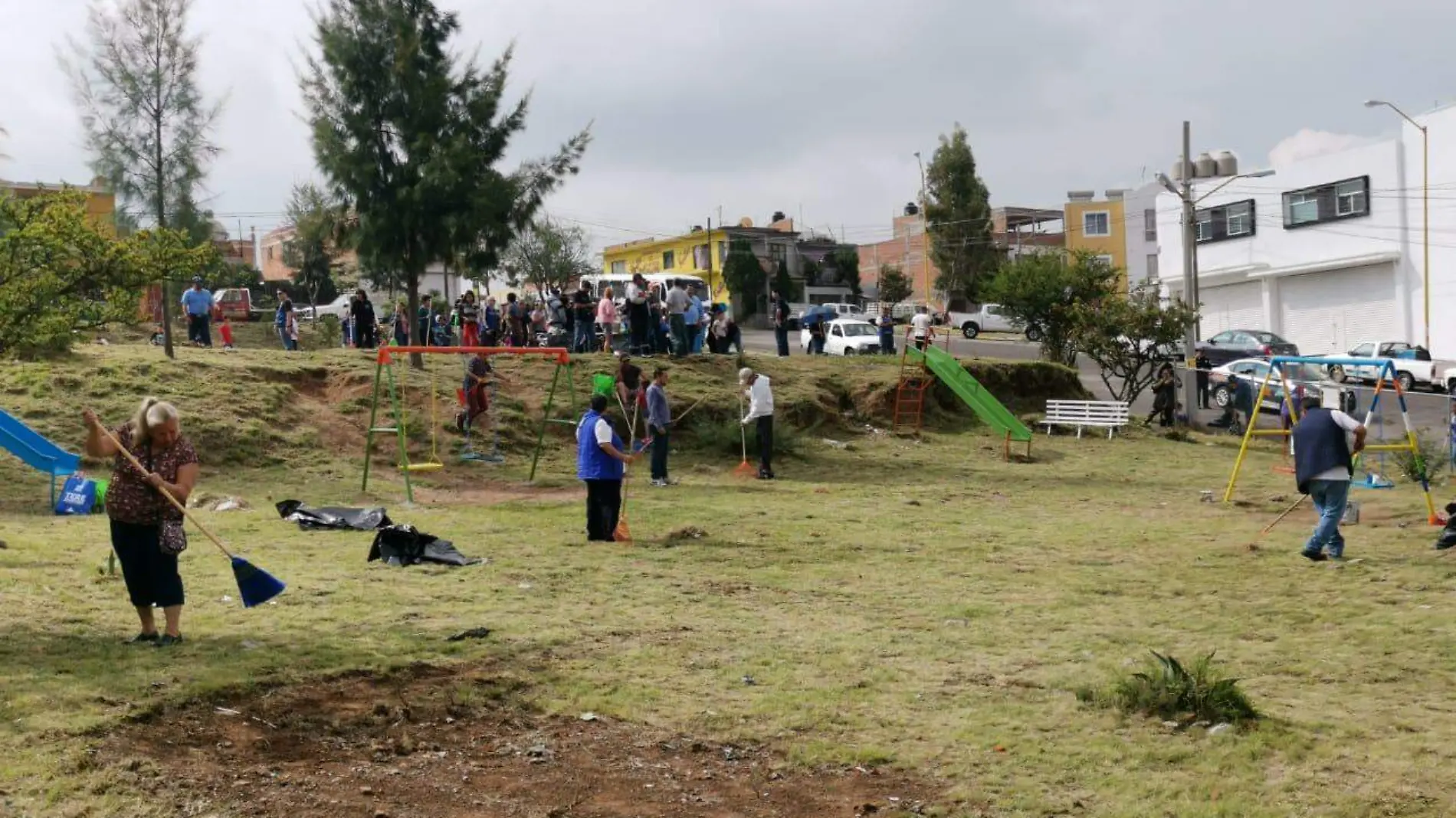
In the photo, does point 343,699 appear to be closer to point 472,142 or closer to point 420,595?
point 420,595

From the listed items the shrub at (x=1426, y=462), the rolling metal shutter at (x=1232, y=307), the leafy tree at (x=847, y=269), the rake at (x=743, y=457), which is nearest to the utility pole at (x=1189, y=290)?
the shrub at (x=1426, y=462)

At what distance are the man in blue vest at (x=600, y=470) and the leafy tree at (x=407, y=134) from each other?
38.0 feet

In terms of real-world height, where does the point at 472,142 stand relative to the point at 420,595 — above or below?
above

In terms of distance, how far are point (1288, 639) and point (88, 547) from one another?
398 inches

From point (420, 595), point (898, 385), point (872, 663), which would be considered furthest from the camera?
point (898, 385)

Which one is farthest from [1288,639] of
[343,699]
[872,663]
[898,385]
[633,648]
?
[898,385]

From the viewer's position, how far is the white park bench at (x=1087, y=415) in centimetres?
2827

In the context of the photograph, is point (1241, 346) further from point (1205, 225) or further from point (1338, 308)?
point (1205, 225)

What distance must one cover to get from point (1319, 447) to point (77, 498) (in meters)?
13.0

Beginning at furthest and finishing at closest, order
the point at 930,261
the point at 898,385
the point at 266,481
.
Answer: the point at 930,261 → the point at 898,385 → the point at 266,481

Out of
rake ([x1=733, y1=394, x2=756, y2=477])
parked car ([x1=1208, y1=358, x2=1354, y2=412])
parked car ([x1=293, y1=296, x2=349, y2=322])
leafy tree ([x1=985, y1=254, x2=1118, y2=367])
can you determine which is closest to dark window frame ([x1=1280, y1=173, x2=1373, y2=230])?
parked car ([x1=1208, y1=358, x2=1354, y2=412])

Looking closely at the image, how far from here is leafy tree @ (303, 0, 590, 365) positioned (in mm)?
24203

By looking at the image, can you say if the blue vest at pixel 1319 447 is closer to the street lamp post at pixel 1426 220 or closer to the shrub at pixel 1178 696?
the shrub at pixel 1178 696

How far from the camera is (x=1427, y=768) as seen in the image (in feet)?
21.1
